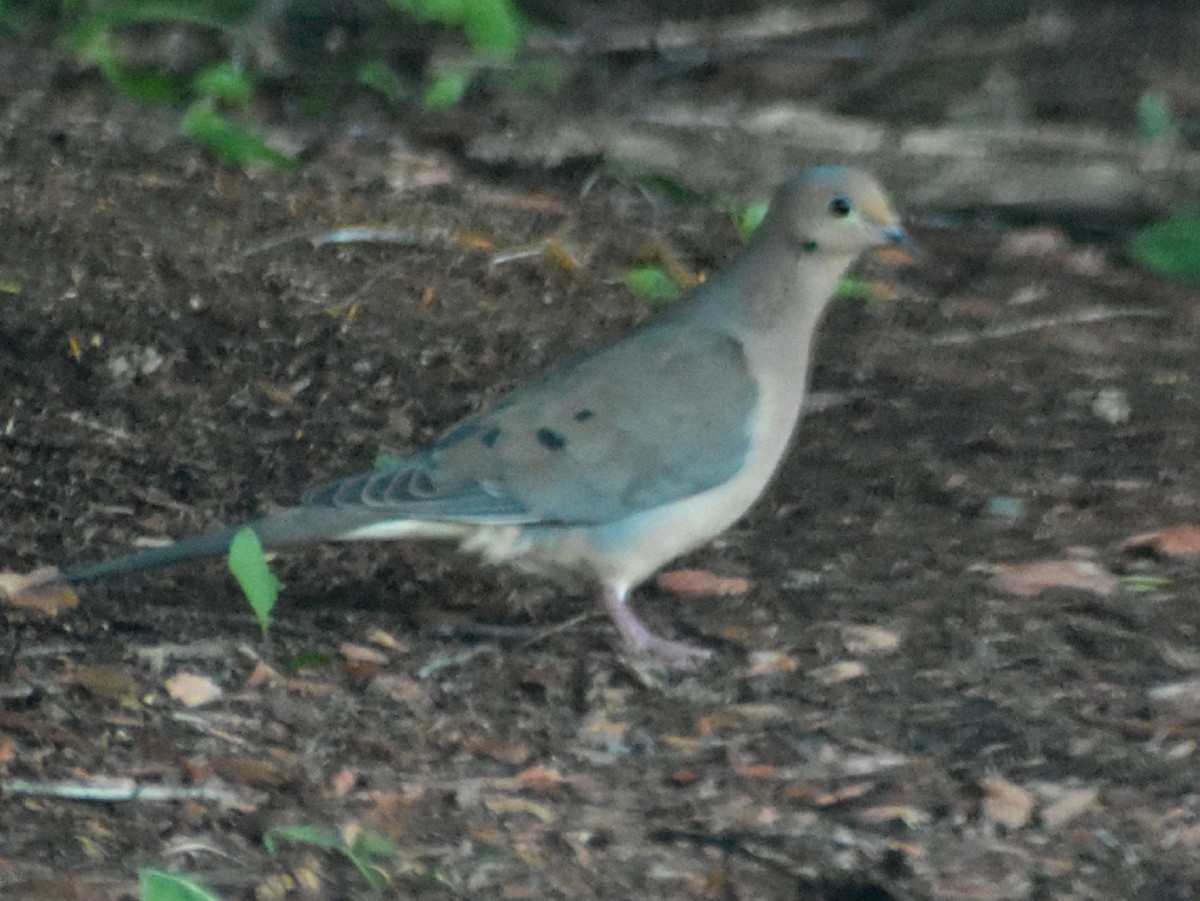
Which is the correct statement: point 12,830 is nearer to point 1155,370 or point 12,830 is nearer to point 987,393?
point 987,393

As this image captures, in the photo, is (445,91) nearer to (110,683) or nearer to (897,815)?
(110,683)

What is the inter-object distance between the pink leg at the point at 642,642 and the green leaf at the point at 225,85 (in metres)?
3.26

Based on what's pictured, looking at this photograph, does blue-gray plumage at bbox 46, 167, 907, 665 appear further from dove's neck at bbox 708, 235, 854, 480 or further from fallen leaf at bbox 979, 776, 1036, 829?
fallen leaf at bbox 979, 776, 1036, 829

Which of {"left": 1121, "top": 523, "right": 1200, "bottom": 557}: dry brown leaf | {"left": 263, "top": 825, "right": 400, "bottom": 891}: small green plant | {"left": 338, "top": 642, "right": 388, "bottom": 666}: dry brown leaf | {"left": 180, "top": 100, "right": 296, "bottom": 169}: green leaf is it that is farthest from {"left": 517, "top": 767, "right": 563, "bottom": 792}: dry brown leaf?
{"left": 180, "top": 100, "right": 296, "bottom": 169}: green leaf

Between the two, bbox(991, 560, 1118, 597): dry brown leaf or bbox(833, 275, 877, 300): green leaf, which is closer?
bbox(991, 560, 1118, 597): dry brown leaf

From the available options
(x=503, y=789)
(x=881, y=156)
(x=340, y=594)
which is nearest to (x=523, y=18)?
(x=881, y=156)

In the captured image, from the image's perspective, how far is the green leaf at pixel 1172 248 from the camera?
6258 millimetres

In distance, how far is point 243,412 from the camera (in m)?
5.09

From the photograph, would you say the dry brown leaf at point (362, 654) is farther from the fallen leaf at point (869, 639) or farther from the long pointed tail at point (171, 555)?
the fallen leaf at point (869, 639)

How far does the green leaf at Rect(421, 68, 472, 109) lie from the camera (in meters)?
7.04

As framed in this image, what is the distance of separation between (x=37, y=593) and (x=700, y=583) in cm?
153

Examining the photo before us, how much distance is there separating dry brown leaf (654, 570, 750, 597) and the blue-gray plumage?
0.76 ft

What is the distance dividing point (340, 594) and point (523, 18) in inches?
154

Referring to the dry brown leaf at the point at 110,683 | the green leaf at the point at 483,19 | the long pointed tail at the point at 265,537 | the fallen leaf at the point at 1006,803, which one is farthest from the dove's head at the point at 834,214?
the green leaf at the point at 483,19
